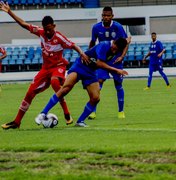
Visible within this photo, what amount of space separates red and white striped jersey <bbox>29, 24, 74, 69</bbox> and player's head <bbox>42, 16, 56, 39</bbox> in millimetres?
148

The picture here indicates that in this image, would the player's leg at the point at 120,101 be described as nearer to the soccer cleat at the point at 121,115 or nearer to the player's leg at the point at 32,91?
the soccer cleat at the point at 121,115

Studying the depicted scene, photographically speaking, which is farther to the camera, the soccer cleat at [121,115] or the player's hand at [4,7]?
the soccer cleat at [121,115]

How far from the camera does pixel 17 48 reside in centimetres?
4916

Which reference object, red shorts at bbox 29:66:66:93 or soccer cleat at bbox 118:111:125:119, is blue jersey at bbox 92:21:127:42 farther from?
red shorts at bbox 29:66:66:93

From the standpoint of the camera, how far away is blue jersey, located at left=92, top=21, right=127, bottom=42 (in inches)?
658

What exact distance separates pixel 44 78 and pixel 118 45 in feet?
6.74

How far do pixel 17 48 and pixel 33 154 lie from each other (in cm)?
3979

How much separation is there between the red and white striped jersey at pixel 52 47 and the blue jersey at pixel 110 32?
7.15 feet

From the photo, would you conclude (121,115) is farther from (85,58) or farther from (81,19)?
(81,19)

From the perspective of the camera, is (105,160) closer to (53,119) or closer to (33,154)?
(33,154)

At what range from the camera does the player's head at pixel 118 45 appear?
1314cm

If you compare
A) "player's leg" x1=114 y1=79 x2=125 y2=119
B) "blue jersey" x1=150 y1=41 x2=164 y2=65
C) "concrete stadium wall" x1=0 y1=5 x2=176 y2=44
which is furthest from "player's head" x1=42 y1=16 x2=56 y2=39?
"concrete stadium wall" x1=0 y1=5 x2=176 y2=44

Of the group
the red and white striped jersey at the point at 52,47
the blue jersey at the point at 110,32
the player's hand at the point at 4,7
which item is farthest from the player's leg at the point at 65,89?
the blue jersey at the point at 110,32

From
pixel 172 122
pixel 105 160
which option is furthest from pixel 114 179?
pixel 172 122
